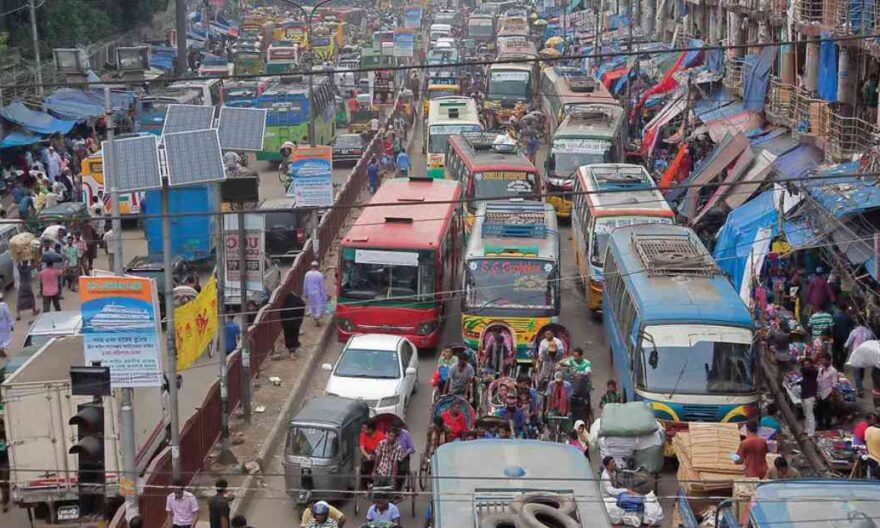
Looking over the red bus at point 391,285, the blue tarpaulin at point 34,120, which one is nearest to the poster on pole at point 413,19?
the blue tarpaulin at point 34,120

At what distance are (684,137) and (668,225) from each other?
1585 centimetres

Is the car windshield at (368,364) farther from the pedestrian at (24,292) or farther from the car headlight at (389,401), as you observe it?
the pedestrian at (24,292)

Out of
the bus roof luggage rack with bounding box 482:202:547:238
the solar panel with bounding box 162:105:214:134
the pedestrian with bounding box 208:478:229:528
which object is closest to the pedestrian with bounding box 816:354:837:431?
the bus roof luggage rack with bounding box 482:202:547:238

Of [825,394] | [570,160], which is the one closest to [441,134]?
[570,160]

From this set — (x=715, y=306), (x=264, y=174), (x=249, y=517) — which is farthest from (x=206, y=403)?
(x=264, y=174)

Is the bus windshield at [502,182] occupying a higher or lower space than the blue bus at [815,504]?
lower

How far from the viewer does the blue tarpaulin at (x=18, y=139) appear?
1476 inches

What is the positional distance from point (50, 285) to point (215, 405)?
27.0ft

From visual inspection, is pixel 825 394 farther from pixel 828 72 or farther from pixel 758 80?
pixel 758 80

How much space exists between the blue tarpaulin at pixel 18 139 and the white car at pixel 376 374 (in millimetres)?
20802

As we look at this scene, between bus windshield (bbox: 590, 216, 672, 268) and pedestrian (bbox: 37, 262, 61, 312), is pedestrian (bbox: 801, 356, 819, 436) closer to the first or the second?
bus windshield (bbox: 590, 216, 672, 268)

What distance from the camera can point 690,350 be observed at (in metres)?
17.6

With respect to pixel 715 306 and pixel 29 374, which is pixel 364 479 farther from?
pixel 715 306

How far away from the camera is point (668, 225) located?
2317 cm
